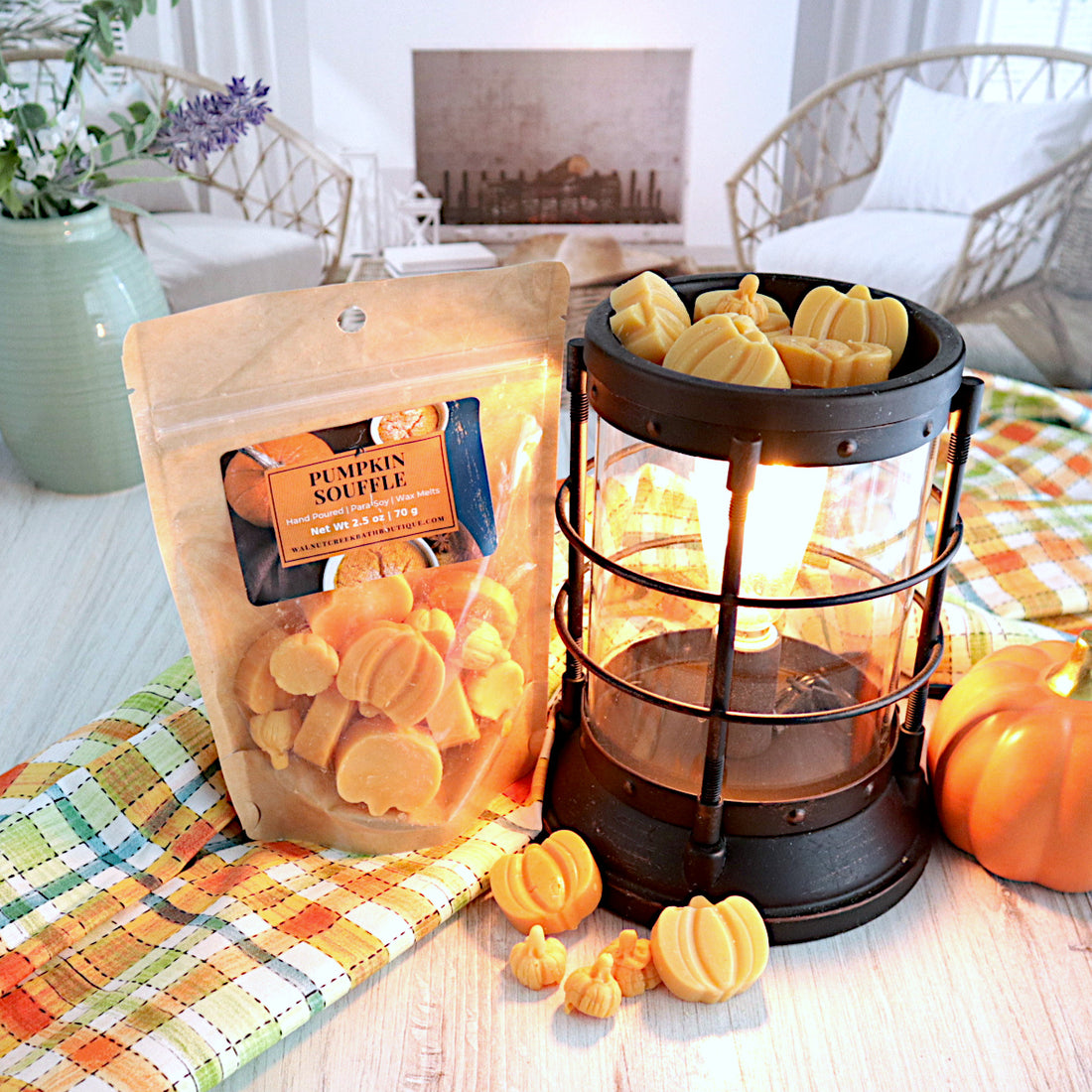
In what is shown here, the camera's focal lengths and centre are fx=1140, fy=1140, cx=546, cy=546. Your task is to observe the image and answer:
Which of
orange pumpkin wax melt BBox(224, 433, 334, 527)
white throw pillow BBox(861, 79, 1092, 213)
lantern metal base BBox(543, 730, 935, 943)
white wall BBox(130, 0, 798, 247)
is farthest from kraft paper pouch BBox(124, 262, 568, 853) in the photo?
white wall BBox(130, 0, 798, 247)

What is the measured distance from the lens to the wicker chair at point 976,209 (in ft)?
7.30

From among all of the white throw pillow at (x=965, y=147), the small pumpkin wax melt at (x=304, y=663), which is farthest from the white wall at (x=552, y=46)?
the small pumpkin wax melt at (x=304, y=663)

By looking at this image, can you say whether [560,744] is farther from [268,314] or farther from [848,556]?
[268,314]

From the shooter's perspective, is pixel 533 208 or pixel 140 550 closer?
pixel 140 550

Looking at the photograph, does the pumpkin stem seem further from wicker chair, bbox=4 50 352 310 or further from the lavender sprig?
wicker chair, bbox=4 50 352 310

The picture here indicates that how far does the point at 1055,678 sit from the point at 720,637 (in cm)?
25

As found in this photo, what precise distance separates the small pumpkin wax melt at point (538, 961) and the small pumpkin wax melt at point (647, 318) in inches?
13.3

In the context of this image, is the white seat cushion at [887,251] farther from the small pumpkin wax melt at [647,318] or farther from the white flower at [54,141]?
the small pumpkin wax melt at [647,318]

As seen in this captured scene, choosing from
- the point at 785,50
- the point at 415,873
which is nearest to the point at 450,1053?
the point at 415,873

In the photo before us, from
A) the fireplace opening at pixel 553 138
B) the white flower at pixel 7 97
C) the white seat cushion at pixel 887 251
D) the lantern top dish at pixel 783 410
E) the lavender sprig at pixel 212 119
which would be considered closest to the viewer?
the lantern top dish at pixel 783 410

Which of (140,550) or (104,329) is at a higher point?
(104,329)

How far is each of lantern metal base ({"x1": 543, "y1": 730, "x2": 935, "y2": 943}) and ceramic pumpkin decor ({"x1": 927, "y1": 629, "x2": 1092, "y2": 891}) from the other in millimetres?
40

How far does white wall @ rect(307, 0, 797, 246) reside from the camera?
280cm

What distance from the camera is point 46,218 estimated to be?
4.41ft
